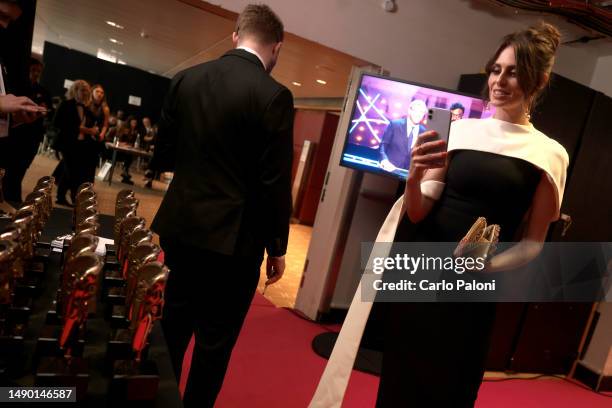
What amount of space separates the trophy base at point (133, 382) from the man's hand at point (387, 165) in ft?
9.03

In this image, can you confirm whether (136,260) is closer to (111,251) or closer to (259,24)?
(111,251)

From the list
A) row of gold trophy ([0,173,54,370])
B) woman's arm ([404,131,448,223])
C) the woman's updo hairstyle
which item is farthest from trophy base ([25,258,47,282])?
the woman's updo hairstyle

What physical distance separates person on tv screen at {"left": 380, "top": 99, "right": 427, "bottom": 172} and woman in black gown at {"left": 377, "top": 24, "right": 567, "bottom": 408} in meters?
1.82

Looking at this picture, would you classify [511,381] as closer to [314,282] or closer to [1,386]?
[314,282]

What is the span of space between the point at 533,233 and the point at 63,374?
50.0 inches

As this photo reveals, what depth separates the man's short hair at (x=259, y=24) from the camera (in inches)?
62.9

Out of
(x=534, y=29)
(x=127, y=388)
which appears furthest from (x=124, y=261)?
(x=534, y=29)

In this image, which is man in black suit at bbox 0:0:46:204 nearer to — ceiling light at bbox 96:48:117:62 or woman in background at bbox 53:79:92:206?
woman in background at bbox 53:79:92:206

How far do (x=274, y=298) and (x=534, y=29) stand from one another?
3364 millimetres

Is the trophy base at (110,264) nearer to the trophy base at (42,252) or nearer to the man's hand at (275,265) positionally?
the trophy base at (42,252)

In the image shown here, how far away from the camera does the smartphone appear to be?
130 cm

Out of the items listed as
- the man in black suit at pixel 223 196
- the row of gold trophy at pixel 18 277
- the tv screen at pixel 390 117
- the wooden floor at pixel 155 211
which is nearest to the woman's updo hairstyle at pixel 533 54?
the man in black suit at pixel 223 196

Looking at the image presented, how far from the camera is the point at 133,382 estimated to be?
73cm

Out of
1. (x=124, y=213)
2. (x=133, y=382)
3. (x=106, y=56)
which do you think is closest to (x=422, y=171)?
(x=124, y=213)
